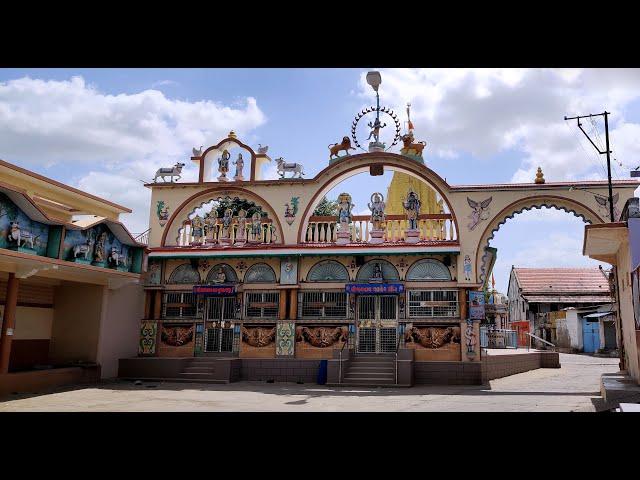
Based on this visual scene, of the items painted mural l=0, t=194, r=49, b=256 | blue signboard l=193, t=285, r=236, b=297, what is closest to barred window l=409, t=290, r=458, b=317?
blue signboard l=193, t=285, r=236, b=297

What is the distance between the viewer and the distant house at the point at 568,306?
2912 cm

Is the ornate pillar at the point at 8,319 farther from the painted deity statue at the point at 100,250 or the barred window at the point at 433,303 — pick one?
the barred window at the point at 433,303

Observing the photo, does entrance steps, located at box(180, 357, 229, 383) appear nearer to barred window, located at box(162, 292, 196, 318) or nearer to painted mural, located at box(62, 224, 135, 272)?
barred window, located at box(162, 292, 196, 318)

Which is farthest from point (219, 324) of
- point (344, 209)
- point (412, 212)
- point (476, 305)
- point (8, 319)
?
point (476, 305)

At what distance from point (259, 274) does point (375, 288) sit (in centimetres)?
337

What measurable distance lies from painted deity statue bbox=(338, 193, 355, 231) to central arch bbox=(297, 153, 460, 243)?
596 mm

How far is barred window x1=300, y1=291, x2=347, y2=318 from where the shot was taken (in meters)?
15.7

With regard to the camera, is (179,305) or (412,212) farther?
(179,305)

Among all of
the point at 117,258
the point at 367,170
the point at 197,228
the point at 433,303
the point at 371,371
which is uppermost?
the point at 367,170

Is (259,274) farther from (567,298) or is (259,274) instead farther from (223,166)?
(567,298)

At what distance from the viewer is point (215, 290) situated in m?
16.0

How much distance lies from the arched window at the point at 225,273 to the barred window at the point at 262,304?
0.66 meters
